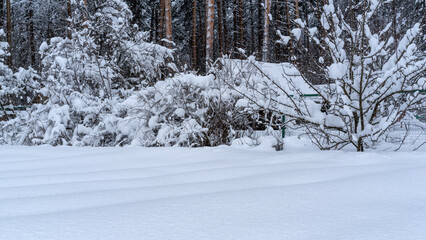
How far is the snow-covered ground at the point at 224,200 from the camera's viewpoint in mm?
971

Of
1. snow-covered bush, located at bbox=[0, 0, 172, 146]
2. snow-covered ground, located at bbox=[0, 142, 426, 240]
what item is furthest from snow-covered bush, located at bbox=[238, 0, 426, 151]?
snow-covered bush, located at bbox=[0, 0, 172, 146]

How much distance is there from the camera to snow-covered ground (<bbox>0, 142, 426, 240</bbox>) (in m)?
0.97

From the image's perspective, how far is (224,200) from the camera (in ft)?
4.33

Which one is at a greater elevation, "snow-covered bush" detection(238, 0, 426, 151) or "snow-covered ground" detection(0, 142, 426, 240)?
"snow-covered bush" detection(238, 0, 426, 151)

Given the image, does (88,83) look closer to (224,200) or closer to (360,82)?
(360,82)

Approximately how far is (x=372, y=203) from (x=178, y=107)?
3438mm

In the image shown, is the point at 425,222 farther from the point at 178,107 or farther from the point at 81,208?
the point at 178,107

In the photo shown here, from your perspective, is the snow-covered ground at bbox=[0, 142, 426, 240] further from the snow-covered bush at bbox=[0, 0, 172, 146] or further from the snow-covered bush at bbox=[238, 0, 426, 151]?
the snow-covered bush at bbox=[0, 0, 172, 146]

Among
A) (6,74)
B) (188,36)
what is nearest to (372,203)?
(6,74)

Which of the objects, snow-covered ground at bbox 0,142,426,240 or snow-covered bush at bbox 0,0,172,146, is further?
snow-covered bush at bbox 0,0,172,146

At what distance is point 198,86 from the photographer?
4430mm

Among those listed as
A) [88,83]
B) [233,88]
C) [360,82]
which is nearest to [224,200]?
[360,82]

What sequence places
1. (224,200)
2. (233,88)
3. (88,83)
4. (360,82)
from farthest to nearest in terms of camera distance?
(88,83) → (233,88) → (360,82) → (224,200)

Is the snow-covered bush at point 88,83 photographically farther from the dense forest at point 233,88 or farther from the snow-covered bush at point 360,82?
the snow-covered bush at point 360,82
